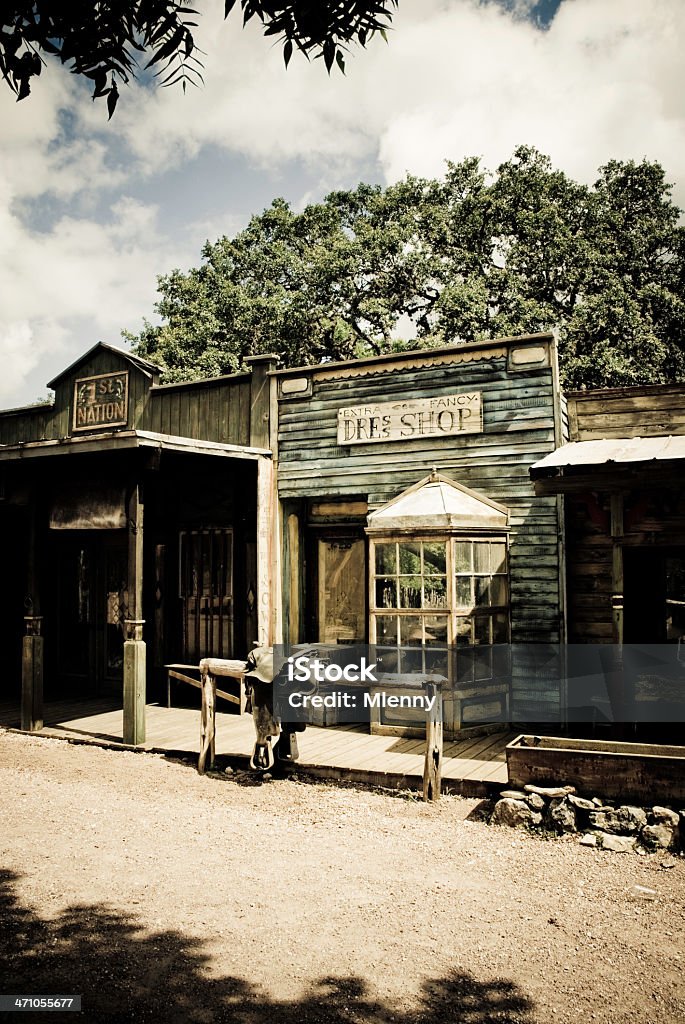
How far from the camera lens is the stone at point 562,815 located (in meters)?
5.72

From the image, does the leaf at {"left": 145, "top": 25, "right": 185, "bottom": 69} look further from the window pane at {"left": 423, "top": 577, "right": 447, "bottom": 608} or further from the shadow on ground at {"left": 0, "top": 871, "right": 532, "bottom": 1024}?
the window pane at {"left": 423, "top": 577, "right": 447, "bottom": 608}

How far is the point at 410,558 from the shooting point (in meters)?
8.57

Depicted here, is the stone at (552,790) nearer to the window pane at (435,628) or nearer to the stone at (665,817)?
the stone at (665,817)

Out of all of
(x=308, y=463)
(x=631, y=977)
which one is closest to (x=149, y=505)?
(x=308, y=463)

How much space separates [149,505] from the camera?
Answer: 11.2 m

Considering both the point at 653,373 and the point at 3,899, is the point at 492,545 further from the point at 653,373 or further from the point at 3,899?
the point at 653,373

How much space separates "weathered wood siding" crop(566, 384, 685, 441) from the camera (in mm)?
8609

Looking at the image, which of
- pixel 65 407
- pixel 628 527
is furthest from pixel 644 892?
pixel 65 407

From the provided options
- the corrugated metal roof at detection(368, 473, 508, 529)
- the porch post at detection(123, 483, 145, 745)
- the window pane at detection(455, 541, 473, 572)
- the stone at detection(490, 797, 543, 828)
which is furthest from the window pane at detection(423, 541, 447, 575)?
the porch post at detection(123, 483, 145, 745)

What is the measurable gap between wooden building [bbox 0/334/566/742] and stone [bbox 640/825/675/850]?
2.96m

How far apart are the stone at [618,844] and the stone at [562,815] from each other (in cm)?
27

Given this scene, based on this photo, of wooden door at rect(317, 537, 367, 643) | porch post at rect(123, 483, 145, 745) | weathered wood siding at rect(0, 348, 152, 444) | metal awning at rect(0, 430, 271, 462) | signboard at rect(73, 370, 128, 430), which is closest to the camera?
metal awning at rect(0, 430, 271, 462)

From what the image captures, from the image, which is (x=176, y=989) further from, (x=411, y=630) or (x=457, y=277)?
(x=457, y=277)

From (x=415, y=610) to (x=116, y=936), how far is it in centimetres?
494
